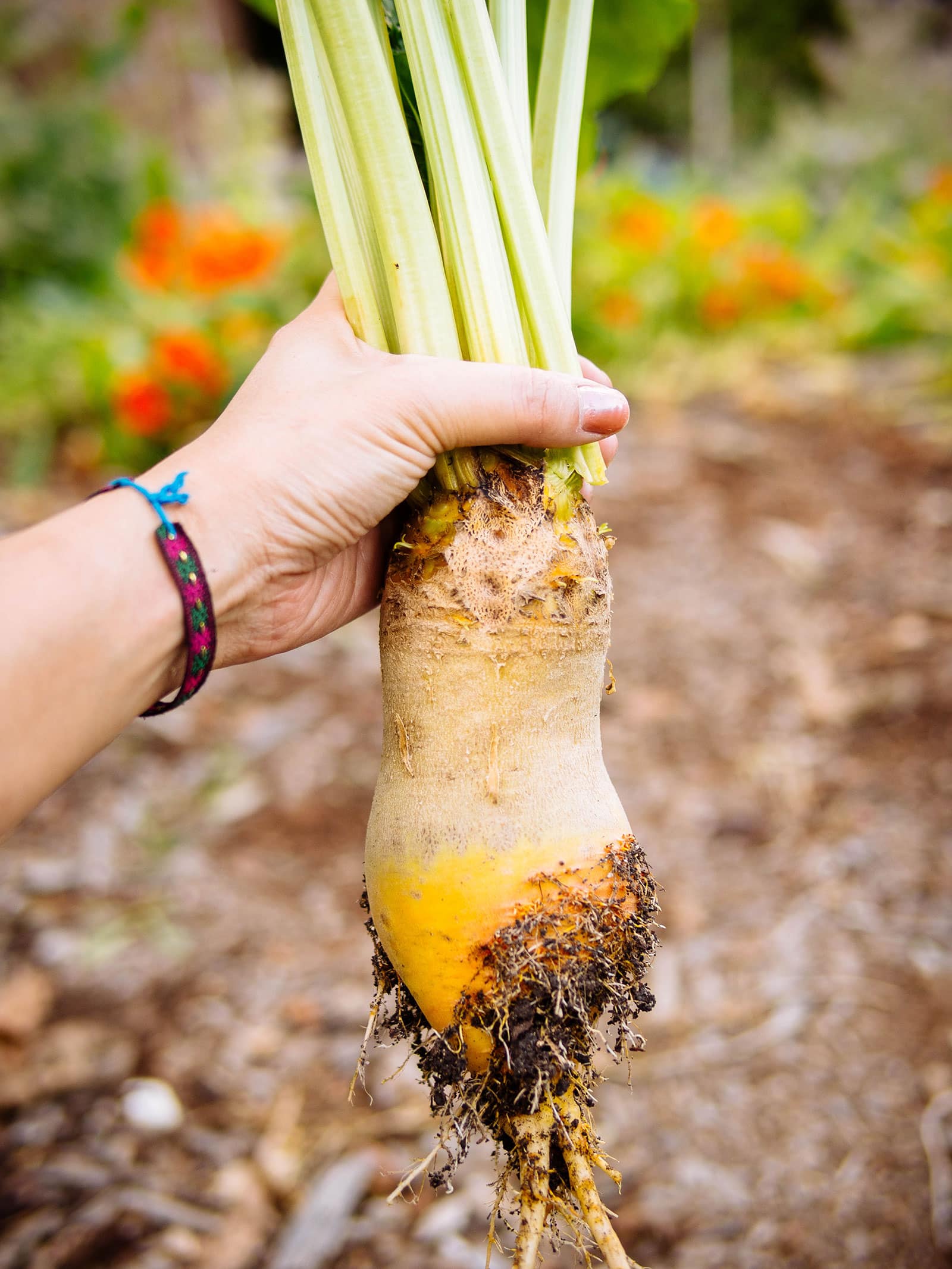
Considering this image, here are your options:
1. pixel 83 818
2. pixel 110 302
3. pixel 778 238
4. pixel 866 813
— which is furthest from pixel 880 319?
pixel 83 818

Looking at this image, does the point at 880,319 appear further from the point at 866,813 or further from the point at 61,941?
the point at 61,941

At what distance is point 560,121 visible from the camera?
4.68 feet

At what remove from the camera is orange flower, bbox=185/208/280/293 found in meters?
4.70

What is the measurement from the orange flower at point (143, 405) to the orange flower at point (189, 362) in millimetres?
87

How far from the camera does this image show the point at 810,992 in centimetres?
226

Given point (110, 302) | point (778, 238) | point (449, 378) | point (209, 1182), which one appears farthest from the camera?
point (778, 238)

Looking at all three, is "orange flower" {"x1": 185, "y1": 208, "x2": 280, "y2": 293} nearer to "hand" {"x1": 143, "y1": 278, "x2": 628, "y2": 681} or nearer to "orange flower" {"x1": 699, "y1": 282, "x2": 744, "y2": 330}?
"orange flower" {"x1": 699, "y1": 282, "x2": 744, "y2": 330}

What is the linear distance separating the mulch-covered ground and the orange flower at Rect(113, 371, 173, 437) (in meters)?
1.38

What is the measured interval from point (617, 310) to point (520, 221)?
4.35 metres

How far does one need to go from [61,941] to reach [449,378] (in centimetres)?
188

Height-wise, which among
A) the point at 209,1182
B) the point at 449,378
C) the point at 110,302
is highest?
the point at 449,378

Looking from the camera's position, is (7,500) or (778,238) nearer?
(7,500)

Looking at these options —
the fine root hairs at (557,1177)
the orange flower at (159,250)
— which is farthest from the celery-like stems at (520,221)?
the orange flower at (159,250)

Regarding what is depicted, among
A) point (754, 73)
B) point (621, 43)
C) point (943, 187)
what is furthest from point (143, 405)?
point (754, 73)
